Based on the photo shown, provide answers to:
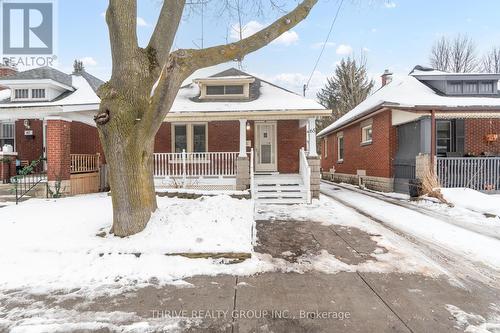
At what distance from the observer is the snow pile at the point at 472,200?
779 centimetres

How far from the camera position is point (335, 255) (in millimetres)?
4715

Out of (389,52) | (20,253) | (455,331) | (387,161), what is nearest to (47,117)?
(20,253)

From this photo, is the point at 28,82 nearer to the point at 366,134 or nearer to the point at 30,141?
the point at 30,141

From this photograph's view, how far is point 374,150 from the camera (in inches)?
536

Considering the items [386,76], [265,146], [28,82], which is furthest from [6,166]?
[386,76]

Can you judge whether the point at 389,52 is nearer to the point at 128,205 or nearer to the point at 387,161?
the point at 387,161

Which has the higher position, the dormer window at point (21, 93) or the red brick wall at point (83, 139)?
the dormer window at point (21, 93)

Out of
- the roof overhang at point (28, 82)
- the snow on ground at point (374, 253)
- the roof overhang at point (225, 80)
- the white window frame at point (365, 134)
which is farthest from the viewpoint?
the white window frame at point (365, 134)

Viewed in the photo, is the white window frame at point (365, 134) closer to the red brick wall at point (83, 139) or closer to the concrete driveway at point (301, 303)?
the concrete driveway at point (301, 303)

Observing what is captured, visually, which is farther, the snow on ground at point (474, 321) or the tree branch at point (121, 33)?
the tree branch at point (121, 33)

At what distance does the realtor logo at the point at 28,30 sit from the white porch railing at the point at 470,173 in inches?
643

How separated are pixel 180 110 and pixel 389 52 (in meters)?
17.1

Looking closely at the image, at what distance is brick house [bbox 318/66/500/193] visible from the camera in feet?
33.7

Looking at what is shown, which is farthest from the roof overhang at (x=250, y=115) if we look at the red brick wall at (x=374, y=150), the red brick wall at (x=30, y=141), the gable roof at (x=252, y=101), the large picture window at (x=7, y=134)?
the large picture window at (x=7, y=134)
